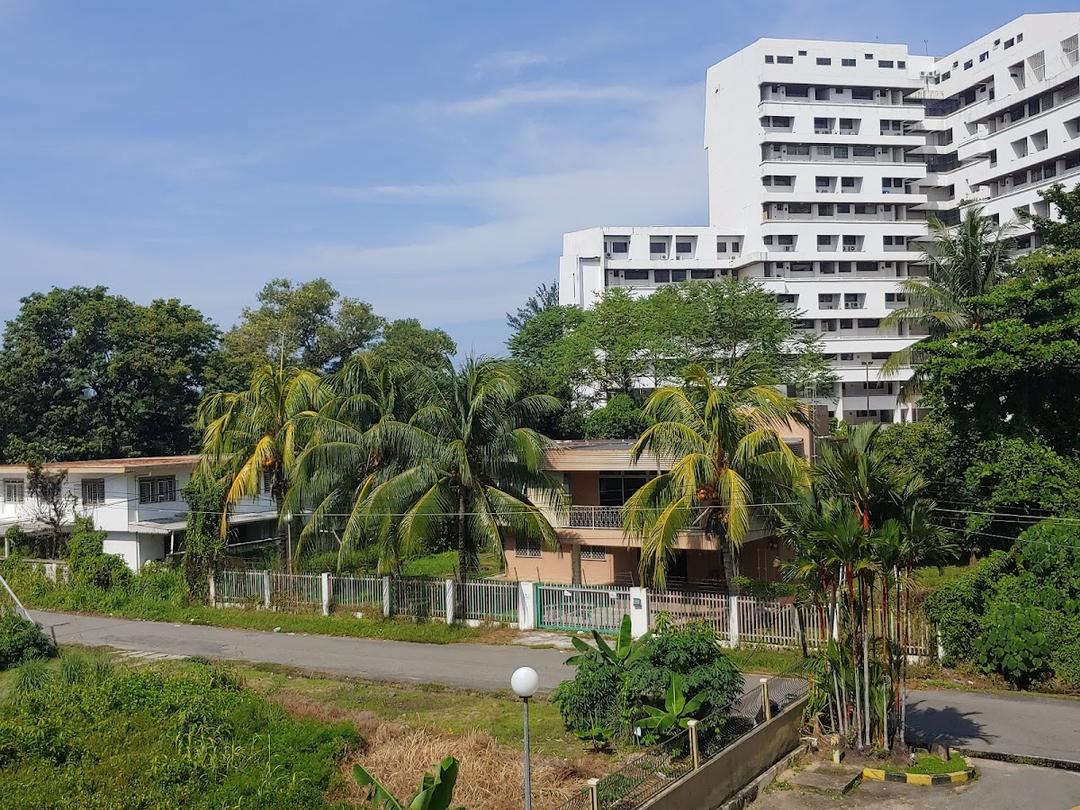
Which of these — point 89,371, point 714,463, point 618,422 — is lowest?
point 714,463

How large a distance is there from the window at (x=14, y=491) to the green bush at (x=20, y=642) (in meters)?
13.6

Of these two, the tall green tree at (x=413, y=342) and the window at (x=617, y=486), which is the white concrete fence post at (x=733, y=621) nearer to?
the window at (x=617, y=486)

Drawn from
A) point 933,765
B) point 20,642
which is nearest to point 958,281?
point 933,765

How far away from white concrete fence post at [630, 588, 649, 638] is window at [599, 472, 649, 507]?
6796 millimetres

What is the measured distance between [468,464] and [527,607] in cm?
353

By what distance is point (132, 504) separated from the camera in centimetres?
3072

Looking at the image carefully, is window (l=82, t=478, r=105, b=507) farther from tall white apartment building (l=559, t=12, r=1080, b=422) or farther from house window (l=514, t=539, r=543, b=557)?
tall white apartment building (l=559, t=12, r=1080, b=422)

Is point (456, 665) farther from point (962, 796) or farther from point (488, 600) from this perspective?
point (962, 796)

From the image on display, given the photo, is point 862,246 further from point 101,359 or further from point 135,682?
point 135,682

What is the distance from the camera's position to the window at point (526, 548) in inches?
1095

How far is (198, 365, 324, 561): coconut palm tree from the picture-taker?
25672mm

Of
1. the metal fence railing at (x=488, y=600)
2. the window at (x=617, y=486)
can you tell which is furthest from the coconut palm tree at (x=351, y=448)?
the window at (x=617, y=486)

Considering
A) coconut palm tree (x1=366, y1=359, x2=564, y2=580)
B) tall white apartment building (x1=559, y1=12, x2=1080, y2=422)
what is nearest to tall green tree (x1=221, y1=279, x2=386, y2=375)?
tall white apartment building (x1=559, y1=12, x2=1080, y2=422)

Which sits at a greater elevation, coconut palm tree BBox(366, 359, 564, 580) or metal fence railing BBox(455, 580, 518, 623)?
coconut palm tree BBox(366, 359, 564, 580)
